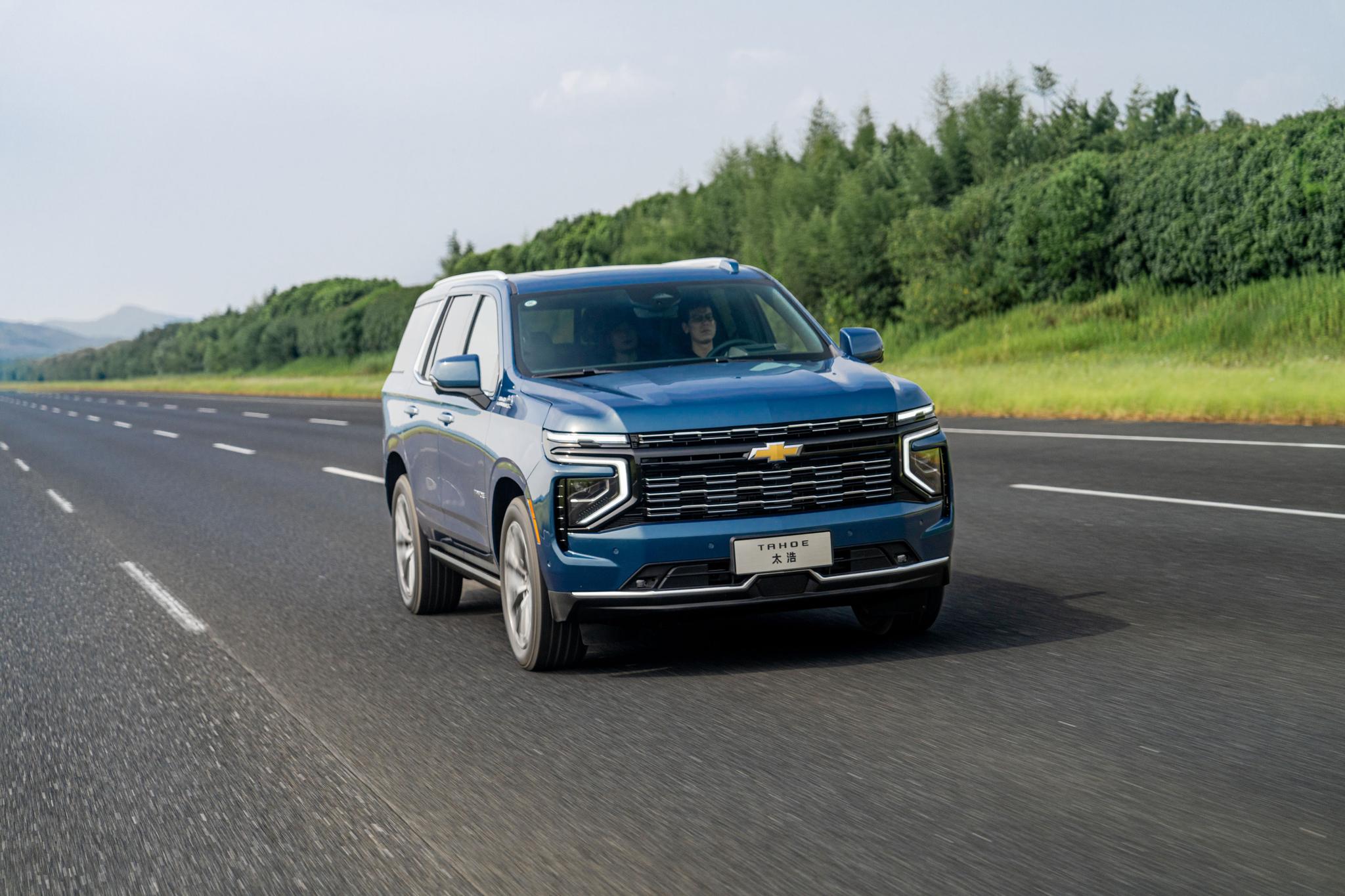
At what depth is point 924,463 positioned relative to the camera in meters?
6.48

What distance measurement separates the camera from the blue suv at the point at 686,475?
20.2 feet

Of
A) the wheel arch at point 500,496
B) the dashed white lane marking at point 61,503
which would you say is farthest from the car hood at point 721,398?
the dashed white lane marking at point 61,503

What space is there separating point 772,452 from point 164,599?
531 centimetres

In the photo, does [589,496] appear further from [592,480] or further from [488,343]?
[488,343]

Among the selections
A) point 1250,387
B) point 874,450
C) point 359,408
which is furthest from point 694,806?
point 359,408

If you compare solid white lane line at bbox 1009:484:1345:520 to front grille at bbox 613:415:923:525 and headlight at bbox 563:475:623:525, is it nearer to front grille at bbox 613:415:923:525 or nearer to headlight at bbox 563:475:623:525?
front grille at bbox 613:415:923:525

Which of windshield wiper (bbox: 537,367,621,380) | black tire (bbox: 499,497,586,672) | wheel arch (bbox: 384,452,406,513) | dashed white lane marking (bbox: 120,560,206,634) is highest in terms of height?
windshield wiper (bbox: 537,367,621,380)

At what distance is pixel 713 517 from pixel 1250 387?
15.2 m

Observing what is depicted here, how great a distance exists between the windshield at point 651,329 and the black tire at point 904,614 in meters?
1.30

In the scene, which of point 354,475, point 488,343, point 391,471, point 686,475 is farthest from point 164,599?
point 354,475

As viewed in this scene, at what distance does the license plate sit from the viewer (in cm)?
613

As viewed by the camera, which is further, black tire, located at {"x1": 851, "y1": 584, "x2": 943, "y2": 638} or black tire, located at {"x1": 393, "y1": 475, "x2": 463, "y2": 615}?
black tire, located at {"x1": 393, "y1": 475, "x2": 463, "y2": 615}

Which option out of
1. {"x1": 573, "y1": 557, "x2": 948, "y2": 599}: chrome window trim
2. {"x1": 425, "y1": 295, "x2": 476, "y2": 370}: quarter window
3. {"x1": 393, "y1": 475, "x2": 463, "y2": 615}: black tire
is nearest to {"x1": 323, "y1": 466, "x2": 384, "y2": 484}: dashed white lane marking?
{"x1": 393, "y1": 475, "x2": 463, "y2": 615}: black tire

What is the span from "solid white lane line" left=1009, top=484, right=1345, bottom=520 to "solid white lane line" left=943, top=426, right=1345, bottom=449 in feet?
10.6
